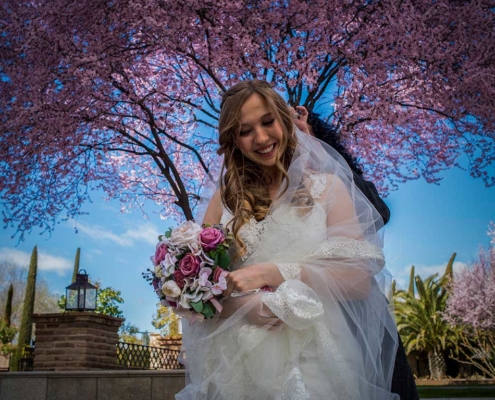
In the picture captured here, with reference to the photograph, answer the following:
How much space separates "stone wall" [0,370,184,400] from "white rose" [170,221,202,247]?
516 centimetres

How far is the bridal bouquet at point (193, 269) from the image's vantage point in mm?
1920

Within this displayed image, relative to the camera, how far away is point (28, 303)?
78.1 ft

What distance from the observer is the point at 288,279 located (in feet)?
6.42

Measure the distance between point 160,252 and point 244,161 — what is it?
20.2 inches

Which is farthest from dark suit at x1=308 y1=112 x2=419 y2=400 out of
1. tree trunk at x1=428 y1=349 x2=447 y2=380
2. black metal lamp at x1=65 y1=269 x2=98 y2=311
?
tree trunk at x1=428 y1=349 x2=447 y2=380

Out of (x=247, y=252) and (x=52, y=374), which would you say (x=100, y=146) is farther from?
(x=247, y=252)

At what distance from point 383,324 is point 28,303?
78.2 ft

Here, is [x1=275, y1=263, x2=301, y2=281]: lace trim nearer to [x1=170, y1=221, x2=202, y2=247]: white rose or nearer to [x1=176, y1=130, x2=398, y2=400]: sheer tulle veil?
[x1=176, y1=130, x2=398, y2=400]: sheer tulle veil

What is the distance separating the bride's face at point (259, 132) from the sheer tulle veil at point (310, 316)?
4.2 inches

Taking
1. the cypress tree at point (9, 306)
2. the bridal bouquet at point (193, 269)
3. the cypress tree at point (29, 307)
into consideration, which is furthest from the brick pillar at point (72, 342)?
the cypress tree at point (9, 306)

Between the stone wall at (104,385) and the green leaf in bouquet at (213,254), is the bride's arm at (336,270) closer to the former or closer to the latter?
the green leaf in bouquet at (213,254)

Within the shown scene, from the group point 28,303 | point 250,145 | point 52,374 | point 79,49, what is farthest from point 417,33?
point 28,303

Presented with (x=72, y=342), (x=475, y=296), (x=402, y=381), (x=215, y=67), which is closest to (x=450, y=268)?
(x=475, y=296)

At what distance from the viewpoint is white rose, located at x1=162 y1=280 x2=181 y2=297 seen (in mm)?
1954
